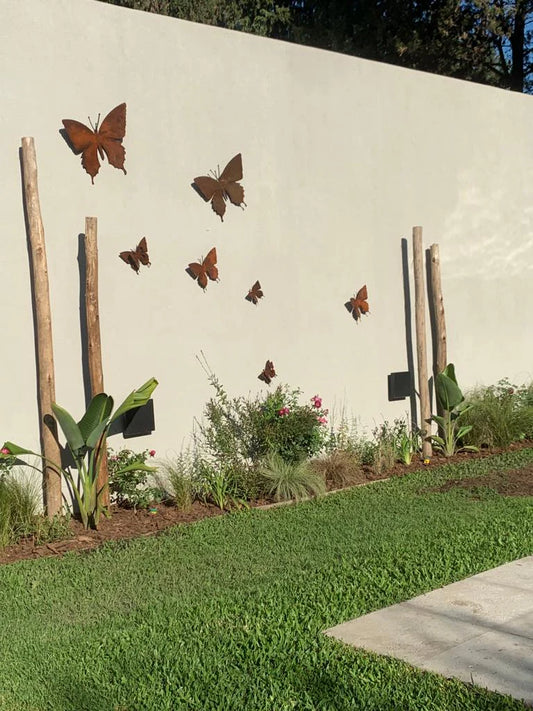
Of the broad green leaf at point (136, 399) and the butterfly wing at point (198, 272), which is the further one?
the butterfly wing at point (198, 272)

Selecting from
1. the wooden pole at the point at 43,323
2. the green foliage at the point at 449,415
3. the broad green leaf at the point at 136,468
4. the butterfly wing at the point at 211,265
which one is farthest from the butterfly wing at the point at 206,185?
the green foliage at the point at 449,415

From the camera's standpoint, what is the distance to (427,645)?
4.10 metres

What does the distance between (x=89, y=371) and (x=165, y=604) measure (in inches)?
110

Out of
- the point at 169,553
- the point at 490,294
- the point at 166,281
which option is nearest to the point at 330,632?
the point at 169,553

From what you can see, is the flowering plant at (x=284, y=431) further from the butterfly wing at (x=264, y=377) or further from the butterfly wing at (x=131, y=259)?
the butterfly wing at (x=131, y=259)

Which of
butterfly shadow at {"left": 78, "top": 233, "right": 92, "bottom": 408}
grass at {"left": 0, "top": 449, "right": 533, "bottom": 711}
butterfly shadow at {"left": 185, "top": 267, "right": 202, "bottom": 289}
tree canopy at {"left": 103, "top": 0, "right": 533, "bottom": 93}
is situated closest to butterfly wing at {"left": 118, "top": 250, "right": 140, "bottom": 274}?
butterfly shadow at {"left": 78, "top": 233, "right": 92, "bottom": 408}

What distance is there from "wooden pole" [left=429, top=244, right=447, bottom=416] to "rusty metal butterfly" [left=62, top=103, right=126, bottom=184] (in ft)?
13.4

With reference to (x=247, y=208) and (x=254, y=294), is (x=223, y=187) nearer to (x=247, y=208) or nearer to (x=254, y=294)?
(x=247, y=208)

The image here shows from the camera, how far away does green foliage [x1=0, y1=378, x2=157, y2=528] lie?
6758 millimetres

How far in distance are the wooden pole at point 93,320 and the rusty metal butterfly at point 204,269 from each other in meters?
1.18

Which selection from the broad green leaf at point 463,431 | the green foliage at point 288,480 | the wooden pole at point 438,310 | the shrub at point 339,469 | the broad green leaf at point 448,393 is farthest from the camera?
the wooden pole at point 438,310

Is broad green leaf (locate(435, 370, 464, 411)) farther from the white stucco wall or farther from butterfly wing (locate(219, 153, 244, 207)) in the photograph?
butterfly wing (locate(219, 153, 244, 207))

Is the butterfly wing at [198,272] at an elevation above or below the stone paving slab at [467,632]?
above

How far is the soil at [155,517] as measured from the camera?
21.1 ft
